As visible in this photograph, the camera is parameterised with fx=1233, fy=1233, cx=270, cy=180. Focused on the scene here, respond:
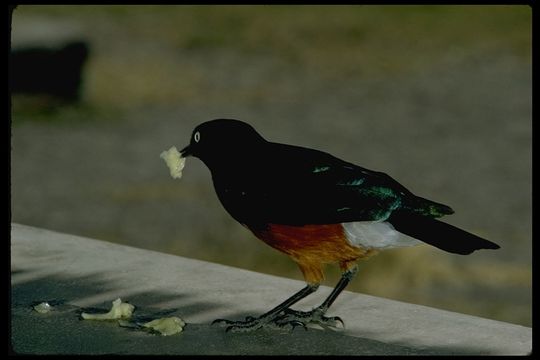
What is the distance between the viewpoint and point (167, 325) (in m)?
Result: 4.75

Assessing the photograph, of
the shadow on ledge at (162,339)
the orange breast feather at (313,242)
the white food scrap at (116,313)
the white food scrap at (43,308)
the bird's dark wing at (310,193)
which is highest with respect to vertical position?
the bird's dark wing at (310,193)

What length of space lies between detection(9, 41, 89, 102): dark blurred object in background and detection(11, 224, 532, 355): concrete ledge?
9.29 m

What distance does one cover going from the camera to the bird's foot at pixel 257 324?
4.68 m

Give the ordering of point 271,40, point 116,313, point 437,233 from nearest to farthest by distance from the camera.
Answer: point 437,233 → point 116,313 → point 271,40

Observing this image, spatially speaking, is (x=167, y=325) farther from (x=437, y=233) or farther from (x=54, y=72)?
(x=54, y=72)

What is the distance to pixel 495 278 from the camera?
880 cm

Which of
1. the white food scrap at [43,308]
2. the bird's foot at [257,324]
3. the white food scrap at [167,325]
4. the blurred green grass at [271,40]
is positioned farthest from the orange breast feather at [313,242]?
the blurred green grass at [271,40]

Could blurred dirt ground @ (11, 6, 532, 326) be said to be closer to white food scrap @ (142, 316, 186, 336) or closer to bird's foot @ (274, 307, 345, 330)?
bird's foot @ (274, 307, 345, 330)

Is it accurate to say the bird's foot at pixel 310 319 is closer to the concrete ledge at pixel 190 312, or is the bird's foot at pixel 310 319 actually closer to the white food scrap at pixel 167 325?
the concrete ledge at pixel 190 312

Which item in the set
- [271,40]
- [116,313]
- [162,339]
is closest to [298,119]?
[271,40]

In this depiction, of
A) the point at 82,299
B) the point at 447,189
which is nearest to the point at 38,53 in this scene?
the point at 447,189

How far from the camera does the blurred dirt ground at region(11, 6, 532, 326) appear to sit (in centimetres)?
927

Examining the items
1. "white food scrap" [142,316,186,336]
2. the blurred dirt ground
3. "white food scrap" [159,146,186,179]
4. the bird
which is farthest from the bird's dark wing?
the blurred dirt ground

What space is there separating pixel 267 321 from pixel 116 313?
2.05ft
